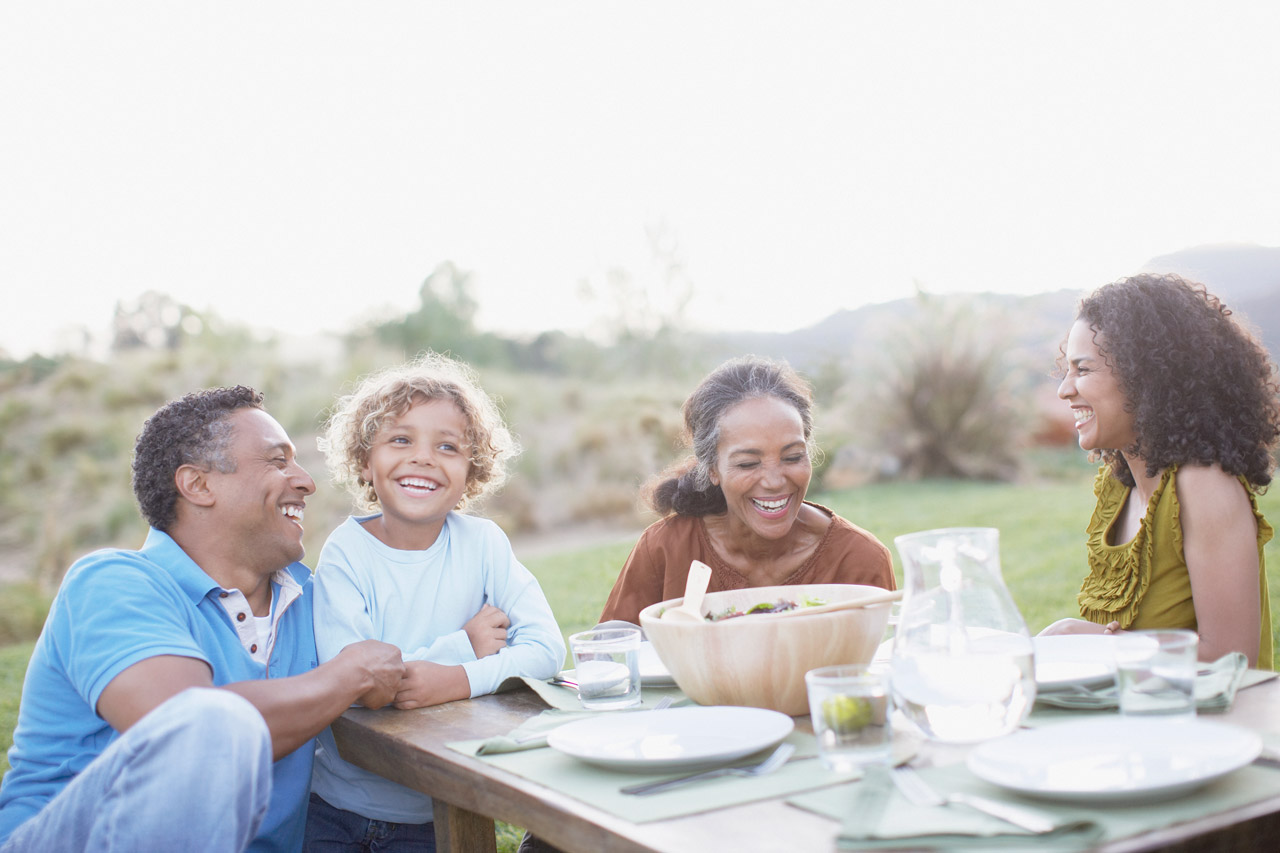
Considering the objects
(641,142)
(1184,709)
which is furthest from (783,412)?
(641,142)

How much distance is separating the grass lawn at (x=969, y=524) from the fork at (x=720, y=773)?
2.22m

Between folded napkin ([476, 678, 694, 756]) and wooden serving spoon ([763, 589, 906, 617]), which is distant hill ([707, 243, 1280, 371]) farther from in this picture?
folded napkin ([476, 678, 694, 756])

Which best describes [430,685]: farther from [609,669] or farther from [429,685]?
[609,669]

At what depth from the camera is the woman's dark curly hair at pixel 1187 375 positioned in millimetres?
2055

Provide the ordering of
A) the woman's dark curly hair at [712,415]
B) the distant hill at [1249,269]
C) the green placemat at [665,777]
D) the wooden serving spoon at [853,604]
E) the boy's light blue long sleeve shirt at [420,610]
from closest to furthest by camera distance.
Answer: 1. the green placemat at [665,777]
2. the wooden serving spoon at [853,604]
3. the boy's light blue long sleeve shirt at [420,610]
4. the woman's dark curly hair at [712,415]
5. the distant hill at [1249,269]

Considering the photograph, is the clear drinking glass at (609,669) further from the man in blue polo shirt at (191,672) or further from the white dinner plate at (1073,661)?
the white dinner plate at (1073,661)

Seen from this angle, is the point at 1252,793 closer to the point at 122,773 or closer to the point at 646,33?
the point at 122,773

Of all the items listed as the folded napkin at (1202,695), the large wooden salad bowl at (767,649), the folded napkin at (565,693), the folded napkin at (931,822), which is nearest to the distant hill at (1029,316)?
the folded napkin at (1202,695)

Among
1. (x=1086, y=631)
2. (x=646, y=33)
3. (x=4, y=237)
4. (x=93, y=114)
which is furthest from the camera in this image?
(x=646, y=33)

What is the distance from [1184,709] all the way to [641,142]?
14825 mm

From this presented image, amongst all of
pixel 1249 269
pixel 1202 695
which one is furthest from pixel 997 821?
pixel 1249 269

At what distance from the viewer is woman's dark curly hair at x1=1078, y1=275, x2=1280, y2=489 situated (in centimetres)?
205

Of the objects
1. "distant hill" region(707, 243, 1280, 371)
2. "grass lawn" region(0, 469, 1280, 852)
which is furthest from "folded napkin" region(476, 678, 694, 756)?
"grass lawn" region(0, 469, 1280, 852)

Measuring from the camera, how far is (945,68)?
980 centimetres
